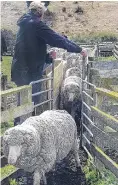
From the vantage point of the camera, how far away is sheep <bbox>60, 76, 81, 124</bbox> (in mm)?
7344

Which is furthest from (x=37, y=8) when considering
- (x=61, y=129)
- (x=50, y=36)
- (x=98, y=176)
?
(x=98, y=176)

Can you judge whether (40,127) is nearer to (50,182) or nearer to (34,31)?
(50,182)

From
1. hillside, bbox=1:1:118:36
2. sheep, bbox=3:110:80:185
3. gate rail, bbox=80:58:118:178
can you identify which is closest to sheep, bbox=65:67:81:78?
gate rail, bbox=80:58:118:178

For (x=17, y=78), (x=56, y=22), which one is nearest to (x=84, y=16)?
(x=56, y=22)

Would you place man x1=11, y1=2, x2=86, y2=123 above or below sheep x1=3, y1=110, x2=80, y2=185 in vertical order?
above

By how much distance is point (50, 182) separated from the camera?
5.21 meters

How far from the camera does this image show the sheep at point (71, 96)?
7344 mm

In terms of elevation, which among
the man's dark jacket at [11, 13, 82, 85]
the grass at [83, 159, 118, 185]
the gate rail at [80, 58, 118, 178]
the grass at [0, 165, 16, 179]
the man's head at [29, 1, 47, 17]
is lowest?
the grass at [83, 159, 118, 185]

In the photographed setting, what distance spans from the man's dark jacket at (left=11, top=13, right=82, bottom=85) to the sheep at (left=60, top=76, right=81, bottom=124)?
1.46 meters

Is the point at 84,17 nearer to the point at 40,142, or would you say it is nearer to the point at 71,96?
the point at 71,96

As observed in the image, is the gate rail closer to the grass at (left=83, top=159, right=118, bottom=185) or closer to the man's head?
the grass at (left=83, top=159, right=118, bottom=185)

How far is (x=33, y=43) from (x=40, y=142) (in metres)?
1.49

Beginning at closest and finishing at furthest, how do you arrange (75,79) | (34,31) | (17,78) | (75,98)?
1. (34,31)
2. (17,78)
3. (75,98)
4. (75,79)

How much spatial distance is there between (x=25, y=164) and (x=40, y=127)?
462mm
